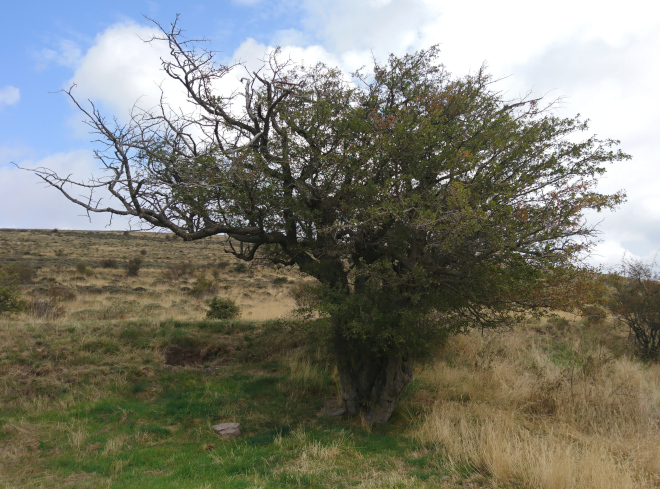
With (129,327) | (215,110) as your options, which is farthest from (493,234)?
(129,327)

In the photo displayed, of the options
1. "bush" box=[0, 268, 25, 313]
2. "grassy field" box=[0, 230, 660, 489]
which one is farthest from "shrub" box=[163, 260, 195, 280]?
"grassy field" box=[0, 230, 660, 489]

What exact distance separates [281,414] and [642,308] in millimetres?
13499

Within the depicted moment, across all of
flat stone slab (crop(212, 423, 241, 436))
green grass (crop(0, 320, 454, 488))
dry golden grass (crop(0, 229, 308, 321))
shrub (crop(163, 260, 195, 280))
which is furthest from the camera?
shrub (crop(163, 260, 195, 280))

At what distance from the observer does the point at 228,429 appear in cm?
806

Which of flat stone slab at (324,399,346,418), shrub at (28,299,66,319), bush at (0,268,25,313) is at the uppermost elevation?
bush at (0,268,25,313)

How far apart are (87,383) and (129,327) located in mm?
2631

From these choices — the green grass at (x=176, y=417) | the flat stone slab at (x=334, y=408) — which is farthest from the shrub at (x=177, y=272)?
the flat stone slab at (x=334, y=408)

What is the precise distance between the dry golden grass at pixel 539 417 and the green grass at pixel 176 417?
79 cm

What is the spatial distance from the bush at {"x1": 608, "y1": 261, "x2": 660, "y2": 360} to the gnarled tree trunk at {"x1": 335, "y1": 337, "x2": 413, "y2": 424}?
1081 cm

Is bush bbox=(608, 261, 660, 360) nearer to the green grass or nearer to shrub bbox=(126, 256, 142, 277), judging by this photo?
the green grass

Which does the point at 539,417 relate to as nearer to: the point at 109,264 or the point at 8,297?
the point at 8,297

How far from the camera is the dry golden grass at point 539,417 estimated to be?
569 cm

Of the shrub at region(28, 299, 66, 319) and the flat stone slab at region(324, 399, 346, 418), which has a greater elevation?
the shrub at region(28, 299, 66, 319)

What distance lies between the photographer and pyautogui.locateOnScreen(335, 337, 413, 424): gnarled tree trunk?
26.9ft
